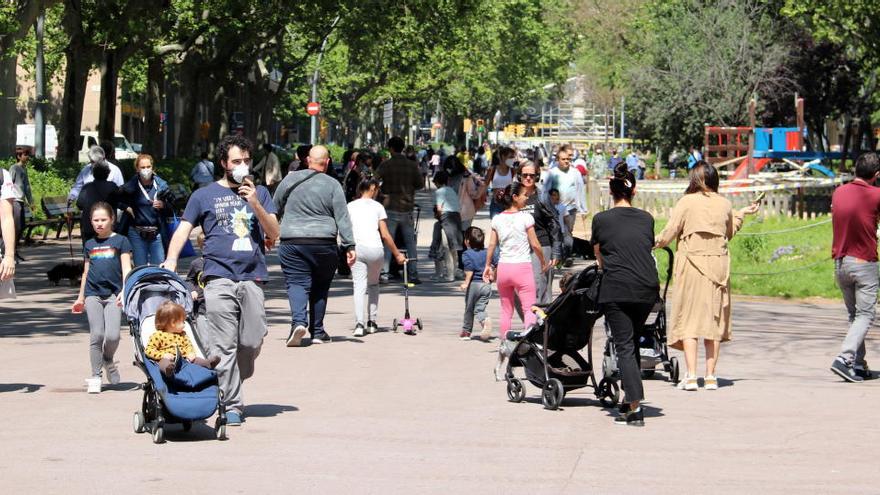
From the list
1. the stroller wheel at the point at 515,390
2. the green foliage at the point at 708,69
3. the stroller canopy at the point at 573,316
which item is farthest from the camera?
the green foliage at the point at 708,69

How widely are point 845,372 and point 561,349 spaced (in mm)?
2729

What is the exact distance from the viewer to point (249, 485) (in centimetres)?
813

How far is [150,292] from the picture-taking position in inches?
403

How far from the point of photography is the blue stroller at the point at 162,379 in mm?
Result: 9492

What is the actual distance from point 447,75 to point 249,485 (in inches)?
2906

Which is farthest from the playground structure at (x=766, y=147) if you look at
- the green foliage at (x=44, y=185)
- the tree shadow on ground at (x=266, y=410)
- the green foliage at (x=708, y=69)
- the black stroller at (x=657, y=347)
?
the tree shadow on ground at (x=266, y=410)


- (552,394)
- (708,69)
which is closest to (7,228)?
(552,394)

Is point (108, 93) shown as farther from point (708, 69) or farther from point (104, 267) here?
point (708, 69)

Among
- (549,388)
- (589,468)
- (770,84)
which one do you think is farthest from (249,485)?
(770,84)

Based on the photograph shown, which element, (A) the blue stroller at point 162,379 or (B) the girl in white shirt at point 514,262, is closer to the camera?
(A) the blue stroller at point 162,379

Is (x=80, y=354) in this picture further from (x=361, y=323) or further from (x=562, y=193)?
(x=562, y=193)

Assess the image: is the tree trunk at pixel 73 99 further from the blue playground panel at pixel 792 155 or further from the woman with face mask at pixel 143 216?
the blue playground panel at pixel 792 155

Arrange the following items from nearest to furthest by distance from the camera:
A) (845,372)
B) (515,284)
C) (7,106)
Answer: (845,372)
(515,284)
(7,106)

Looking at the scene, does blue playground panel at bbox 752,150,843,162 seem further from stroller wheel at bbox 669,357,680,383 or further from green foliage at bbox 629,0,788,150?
stroller wheel at bbox 669,357,680,383
